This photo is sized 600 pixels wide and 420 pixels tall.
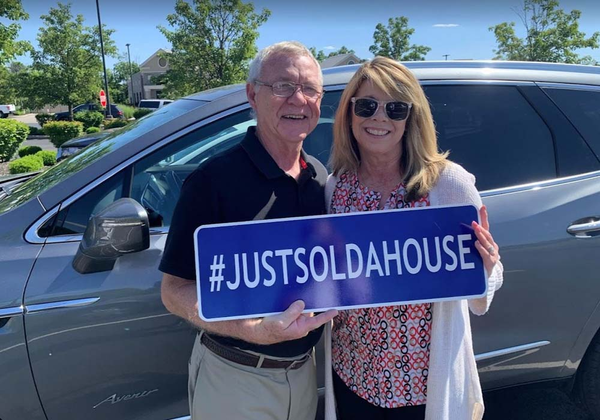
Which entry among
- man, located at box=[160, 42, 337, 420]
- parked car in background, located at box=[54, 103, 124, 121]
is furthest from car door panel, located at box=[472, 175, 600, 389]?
parked car in background, located at box=[54, 103, 124, 121]

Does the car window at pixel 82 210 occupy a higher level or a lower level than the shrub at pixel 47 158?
higher

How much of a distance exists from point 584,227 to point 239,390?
166 cm

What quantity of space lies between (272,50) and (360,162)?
1.53 feet

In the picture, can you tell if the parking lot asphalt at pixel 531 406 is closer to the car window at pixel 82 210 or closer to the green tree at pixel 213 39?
the car window at pixel 82 210

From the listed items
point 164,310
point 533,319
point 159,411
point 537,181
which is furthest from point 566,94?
point 159,411

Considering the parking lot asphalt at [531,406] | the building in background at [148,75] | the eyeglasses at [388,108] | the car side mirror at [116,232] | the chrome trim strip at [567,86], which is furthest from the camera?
the building in background at [148,75]

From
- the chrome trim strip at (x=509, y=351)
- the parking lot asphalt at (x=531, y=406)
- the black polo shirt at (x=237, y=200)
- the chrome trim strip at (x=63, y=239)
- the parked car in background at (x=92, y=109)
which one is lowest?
the parking lot asphalt at (x=531, y=406)

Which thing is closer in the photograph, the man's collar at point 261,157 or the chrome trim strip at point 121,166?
the man's collar at point 261,157

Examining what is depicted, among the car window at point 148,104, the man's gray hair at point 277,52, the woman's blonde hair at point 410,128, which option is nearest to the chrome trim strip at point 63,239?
the man's gray hair at point 277,52

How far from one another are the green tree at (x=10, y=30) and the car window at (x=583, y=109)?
50.7ft

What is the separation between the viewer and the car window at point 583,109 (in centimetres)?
230

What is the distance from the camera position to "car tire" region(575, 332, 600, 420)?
2.33 m

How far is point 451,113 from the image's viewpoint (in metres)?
2.27

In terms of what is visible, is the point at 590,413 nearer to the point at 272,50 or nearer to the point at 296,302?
the point at 296,302
